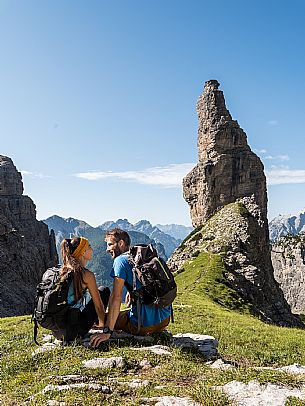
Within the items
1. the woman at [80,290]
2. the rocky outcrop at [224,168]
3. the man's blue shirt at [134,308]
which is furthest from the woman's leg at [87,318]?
the rocky outcrop at [224,168]

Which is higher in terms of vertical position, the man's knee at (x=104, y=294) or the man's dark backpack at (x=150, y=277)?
the man's dark backpack at (x=150, y=277)

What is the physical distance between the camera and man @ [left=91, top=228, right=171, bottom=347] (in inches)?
481

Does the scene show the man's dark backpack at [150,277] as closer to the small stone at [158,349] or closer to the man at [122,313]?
the man at [122,313]

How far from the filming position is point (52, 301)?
1180cm

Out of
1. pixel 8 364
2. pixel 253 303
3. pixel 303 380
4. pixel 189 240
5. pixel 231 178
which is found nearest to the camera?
pixel 303 380

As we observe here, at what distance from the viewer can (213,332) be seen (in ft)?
71.4

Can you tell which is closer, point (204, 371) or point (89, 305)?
point (204, 371)

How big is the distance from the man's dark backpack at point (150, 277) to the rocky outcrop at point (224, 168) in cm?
7049

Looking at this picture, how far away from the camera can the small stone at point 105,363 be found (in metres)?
10.5

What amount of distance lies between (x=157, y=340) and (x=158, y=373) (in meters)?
3.08

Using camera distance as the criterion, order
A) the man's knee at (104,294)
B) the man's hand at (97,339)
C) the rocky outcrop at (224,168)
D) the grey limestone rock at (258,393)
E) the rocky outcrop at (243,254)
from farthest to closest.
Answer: the rocky outcrop at (224,168) → the rocky outcrop at (243,254) → the man's knee at (104,294) → the man's hand at (97,339) → the grey limestone rock at (258,393)

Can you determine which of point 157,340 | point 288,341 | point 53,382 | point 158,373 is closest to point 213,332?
point 288,341

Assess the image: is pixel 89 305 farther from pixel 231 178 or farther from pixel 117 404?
pixel 231 178

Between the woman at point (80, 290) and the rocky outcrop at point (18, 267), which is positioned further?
the rocky outcrop at point (18, 267)
